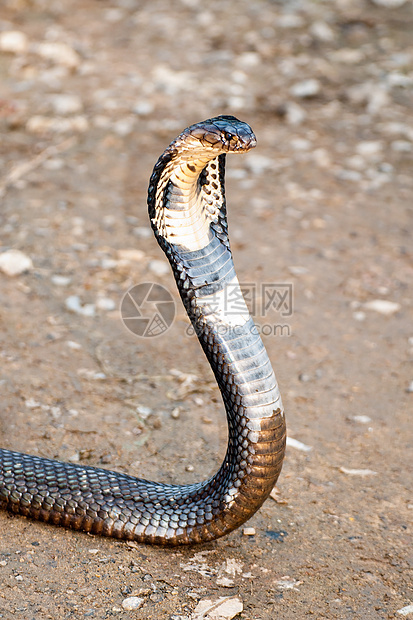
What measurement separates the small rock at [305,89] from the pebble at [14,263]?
364 cm

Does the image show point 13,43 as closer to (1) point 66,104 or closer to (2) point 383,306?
(1) point 66,104

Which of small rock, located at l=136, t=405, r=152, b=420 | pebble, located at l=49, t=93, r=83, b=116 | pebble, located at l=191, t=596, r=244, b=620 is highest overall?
pebble, located at l=191, t=596, r=244, b=620

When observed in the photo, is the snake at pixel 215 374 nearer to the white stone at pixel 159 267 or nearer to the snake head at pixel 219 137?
the snake head at pixel 219 137

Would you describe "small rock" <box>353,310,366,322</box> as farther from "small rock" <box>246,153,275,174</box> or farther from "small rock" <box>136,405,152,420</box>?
"small rock" <box>246,153,275,174</box>

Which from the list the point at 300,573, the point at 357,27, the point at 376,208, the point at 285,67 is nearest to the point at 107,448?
the point at 300,573

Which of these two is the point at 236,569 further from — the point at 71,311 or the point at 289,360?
the point at 71,311

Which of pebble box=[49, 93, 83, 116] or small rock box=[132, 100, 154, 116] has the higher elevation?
pebble box=[49, 93, 83, 116]

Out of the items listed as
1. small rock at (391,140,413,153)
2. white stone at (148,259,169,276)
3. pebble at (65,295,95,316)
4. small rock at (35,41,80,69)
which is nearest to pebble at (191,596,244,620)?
pebble at (65,295,95,316)

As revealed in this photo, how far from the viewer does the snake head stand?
242 centimetres

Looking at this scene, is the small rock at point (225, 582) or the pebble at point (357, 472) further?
the pebble at point (357, 472)

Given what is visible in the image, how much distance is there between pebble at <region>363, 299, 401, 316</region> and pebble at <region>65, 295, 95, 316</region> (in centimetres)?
177

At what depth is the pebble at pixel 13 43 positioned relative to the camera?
769 cm

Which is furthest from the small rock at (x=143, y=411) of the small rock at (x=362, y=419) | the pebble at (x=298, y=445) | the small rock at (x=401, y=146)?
the small rock at (x=401, y=146)

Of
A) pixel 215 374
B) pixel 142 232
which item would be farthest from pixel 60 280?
pixel 215 374
